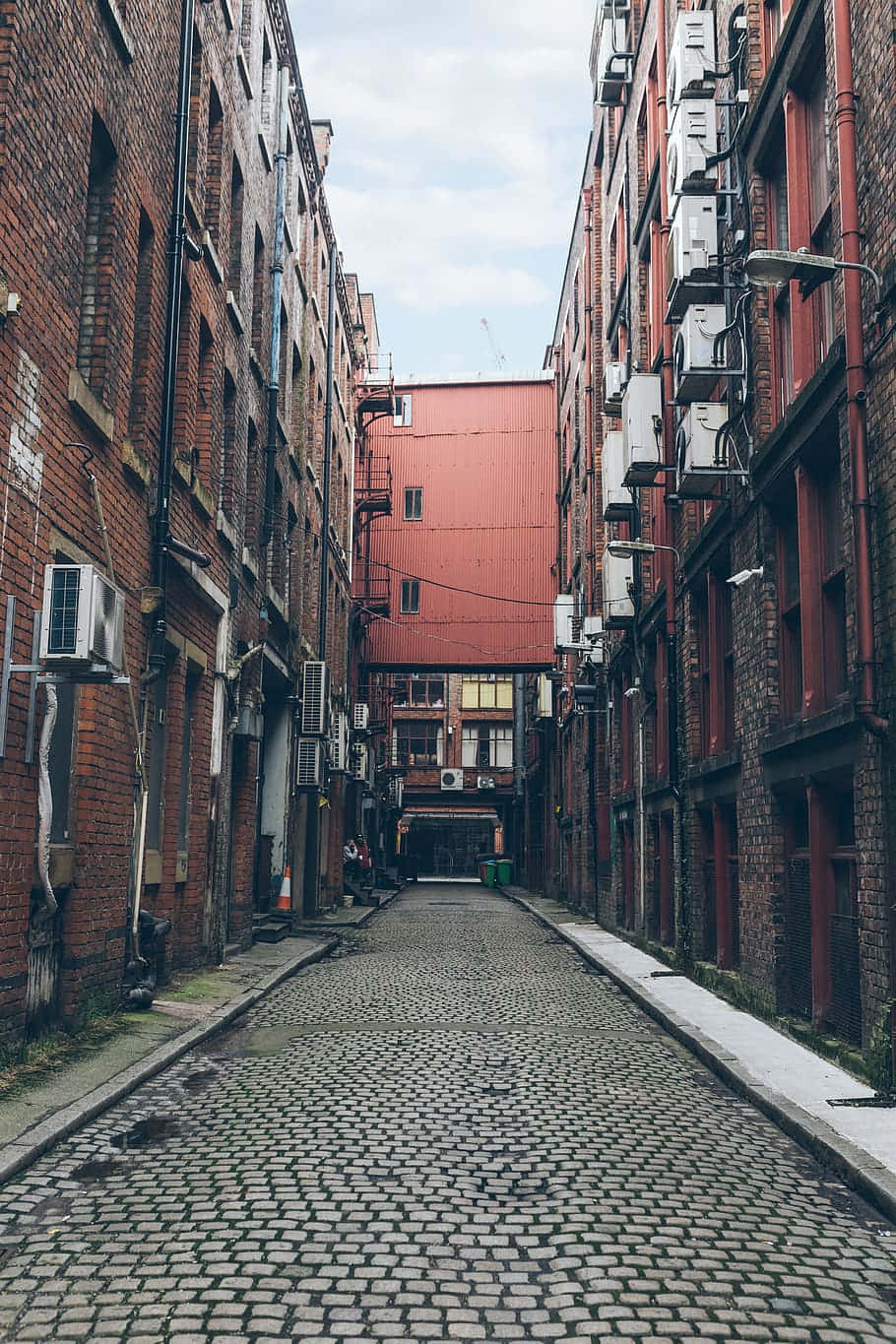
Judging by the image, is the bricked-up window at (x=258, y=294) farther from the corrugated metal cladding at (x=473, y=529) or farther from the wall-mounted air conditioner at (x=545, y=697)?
the corrugated metal cladding at (x=473, y=529)

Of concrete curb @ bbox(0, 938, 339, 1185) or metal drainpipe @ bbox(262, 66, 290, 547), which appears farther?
metal drainpipe @ bbox(262, 66, 290, 547)

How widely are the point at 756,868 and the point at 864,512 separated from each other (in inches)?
173

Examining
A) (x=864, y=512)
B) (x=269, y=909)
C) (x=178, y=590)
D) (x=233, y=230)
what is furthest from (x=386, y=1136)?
(x=269, y=909)

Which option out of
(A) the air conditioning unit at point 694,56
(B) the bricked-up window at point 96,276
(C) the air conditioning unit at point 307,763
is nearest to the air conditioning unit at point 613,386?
(C) the air conditioning unit at point 307,763

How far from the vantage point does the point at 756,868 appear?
11523 millimetres

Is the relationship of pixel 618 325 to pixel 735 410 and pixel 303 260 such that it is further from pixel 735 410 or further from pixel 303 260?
pixel 735 410

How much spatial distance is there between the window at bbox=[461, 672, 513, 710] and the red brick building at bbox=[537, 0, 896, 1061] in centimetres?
3872

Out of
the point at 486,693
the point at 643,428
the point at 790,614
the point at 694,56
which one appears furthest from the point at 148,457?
the point at 486,693

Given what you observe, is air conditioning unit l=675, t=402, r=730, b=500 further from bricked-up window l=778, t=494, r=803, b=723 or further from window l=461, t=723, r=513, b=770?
window l=461, t=723, r=513, b=770

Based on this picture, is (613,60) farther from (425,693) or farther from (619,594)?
(425,693)

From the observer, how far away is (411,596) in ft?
144

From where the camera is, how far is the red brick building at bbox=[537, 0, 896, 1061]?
8.28 metres

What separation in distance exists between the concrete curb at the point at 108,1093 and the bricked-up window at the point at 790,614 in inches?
215

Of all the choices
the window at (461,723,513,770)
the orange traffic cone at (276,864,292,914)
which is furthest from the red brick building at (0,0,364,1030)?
the window at (461,723,513,770)
